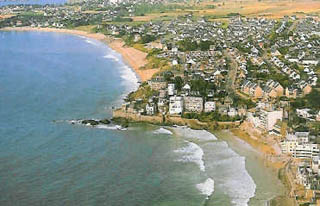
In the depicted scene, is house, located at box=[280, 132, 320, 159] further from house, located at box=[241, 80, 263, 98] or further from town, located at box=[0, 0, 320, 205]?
house, located at box=[241, 80, 263, 98]

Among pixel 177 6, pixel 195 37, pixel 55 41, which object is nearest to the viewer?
pixel 195 37

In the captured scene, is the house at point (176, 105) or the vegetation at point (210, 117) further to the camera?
the house at point (176, 105)

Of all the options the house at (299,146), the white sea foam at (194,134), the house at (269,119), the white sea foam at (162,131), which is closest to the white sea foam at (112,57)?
the white sea foam at (162,131)

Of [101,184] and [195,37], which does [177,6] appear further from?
[101,184]

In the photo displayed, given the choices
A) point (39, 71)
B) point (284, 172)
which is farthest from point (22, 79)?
point (284, 172)

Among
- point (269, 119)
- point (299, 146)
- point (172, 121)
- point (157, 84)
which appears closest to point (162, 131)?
point (172, 121)

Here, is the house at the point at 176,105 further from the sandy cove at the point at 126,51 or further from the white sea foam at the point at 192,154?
the sandy cove at the point at 126,51

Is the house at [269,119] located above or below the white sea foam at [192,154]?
above
